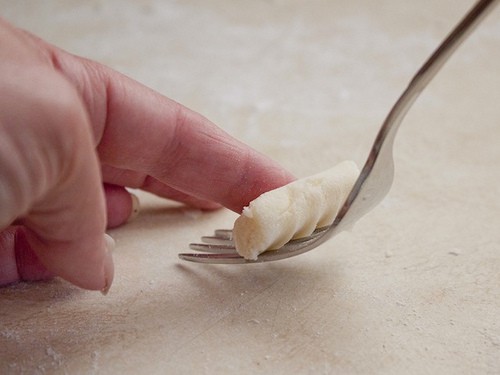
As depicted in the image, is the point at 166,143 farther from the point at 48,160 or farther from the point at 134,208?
the point at 48,160

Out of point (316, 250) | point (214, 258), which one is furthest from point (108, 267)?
point (316, 250)

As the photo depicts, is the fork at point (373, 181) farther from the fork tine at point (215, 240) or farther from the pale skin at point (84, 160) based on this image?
the pale skin at point (84, 160)

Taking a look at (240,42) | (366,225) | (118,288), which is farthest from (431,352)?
(240,42)

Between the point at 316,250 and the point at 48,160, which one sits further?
the point at 316,250

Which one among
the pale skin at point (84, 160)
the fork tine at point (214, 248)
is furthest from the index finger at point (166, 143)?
the fork tine at point (214, 248)

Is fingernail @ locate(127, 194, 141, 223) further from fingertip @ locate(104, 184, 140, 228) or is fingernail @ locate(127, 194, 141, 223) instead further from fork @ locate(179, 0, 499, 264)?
fork @ locate(179, 0, 499, 264)

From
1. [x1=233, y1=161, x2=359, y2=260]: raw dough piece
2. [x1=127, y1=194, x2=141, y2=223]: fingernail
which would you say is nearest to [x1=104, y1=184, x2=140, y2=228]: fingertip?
[x1=127, y1=194, x2=141, y2=223]: fingernail
